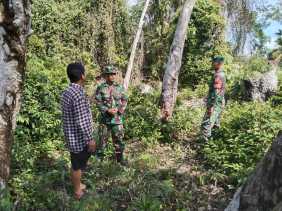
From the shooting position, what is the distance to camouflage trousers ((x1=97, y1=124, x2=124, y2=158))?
26.9 ft

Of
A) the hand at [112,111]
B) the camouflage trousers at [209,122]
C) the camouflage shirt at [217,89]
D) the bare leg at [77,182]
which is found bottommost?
the bare leg at [77,182]

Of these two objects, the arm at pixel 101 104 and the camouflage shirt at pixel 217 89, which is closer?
the arm at pixel 101 104

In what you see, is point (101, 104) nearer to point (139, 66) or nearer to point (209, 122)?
point (209, 122)

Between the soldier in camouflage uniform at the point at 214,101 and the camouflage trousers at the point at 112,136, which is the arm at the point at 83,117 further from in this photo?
the soldier in camouflage uniform at the point at 214,101

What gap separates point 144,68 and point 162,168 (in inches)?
463

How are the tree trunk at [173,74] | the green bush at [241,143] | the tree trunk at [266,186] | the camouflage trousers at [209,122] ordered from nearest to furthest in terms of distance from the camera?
the tree trunk at [266,186]
the green bush at [241,143]
the camouflage trousers at [209,122]
the tree trunk at [173,74]

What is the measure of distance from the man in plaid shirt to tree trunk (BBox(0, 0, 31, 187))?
0.72 metres

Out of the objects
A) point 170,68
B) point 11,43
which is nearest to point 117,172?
point 11,43

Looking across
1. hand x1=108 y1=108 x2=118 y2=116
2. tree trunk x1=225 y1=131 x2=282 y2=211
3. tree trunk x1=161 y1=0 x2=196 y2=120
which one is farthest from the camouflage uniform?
tree trunk x1=225 y1=131 x2=282 y2=211

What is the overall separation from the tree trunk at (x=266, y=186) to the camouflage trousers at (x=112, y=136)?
3954mm

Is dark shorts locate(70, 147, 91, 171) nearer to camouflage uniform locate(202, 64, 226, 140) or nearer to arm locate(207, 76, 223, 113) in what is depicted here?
camouflage uniform locate(202, 64, 226, 140)

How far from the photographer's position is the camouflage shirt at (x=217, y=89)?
9.57 m

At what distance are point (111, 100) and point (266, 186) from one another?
4436mm

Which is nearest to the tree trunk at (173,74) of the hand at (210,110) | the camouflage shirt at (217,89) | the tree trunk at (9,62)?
the hand at (210,110)
